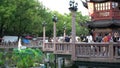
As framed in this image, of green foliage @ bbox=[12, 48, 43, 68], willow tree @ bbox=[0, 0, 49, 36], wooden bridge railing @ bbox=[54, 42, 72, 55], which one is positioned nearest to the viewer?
wooden bridge railing @ bbox=[54, 42, 72, 55]

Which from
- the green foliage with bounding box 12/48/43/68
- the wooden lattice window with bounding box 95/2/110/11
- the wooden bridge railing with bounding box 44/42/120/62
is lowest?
the green foliage with bounding box 12/48/43/68

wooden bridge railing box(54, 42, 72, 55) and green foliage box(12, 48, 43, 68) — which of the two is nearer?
wooden bridge railing box(54, 42, 72, 55)

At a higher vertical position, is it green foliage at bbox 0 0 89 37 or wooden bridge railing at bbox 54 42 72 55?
green foliage at bbox 0 0 89 37

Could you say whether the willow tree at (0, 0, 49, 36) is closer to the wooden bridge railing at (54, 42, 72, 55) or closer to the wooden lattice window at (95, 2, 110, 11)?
the wooden lattice window at (95, 2, 110, 11)

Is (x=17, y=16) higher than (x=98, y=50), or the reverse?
(x=17, y=16)

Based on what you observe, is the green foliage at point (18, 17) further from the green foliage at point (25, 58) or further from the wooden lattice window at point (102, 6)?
the wooden lattice window at point (102, 6)

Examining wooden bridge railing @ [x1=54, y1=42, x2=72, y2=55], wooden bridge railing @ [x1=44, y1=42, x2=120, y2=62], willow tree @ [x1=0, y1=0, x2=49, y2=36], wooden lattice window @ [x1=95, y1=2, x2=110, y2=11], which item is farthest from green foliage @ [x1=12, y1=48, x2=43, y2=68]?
willow tree @ [x1=0, y1=0, x2=49, y2=36]

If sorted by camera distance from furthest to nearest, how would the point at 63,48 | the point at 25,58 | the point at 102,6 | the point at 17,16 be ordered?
the point at 17,16 < the point at 25,58 < the point at 102,6 < the point at 63,48

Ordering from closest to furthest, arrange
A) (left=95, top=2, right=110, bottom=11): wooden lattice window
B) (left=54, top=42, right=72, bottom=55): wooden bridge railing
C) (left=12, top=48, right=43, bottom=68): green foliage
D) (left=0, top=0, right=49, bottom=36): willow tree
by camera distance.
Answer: (left=54, top=42, right=72, bottom=55): wooden bridge railing
(left=95, top=2, right=110, bottom=11): wooden lattice window
(left=12, top=48, right=43, bottom=68): green foliage
(left=0, top=0, right=49, bottom=36): willow tree

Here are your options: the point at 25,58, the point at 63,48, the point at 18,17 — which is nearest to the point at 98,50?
the point at 63,48

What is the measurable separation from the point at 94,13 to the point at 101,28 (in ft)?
5.02

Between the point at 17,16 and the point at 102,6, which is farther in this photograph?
the point at 17,16

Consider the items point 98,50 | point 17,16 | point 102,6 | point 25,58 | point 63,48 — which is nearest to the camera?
point 98,50

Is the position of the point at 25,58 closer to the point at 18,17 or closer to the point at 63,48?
the point at 63,48
